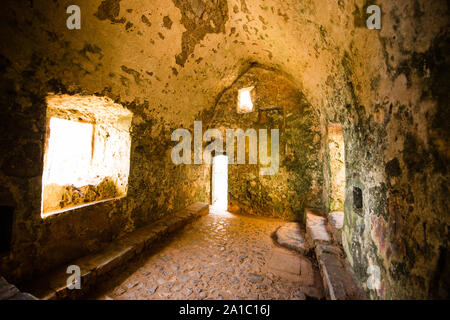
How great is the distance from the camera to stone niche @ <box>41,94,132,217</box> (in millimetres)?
2823

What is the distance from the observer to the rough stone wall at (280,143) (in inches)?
165

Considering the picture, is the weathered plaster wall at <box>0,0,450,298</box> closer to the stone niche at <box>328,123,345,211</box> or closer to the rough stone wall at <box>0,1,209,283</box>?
the rough stone wall at <box>0,1,209,283</box>

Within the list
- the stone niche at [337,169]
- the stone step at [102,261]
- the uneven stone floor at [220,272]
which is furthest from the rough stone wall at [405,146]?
the stone step at [102,261]

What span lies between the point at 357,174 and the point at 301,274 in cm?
143

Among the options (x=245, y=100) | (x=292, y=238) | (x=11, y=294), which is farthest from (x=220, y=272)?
(x=245, y=100)

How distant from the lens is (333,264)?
2096mm

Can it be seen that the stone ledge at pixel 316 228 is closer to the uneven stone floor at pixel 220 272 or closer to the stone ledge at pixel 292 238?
the stone ledge at pixel 292 238

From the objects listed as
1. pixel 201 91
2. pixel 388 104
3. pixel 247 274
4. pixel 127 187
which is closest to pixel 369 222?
pixel 388 104

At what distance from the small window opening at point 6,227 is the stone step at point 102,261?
418 millimetres

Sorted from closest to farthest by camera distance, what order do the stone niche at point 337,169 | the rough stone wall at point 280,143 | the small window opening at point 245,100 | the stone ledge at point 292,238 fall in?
1. the stone ledge at point 292,238
2. the stone niche at point 337,169
3. the rough stone wall at point 280,143
4. the small window opening at point 245,100

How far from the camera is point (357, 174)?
5.93ft

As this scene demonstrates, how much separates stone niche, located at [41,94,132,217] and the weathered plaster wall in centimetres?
23

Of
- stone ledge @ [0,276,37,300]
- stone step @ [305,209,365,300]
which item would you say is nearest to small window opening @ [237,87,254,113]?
stone step @ [305,209,365,300]

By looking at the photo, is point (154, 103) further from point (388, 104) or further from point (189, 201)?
point (388, 104)
